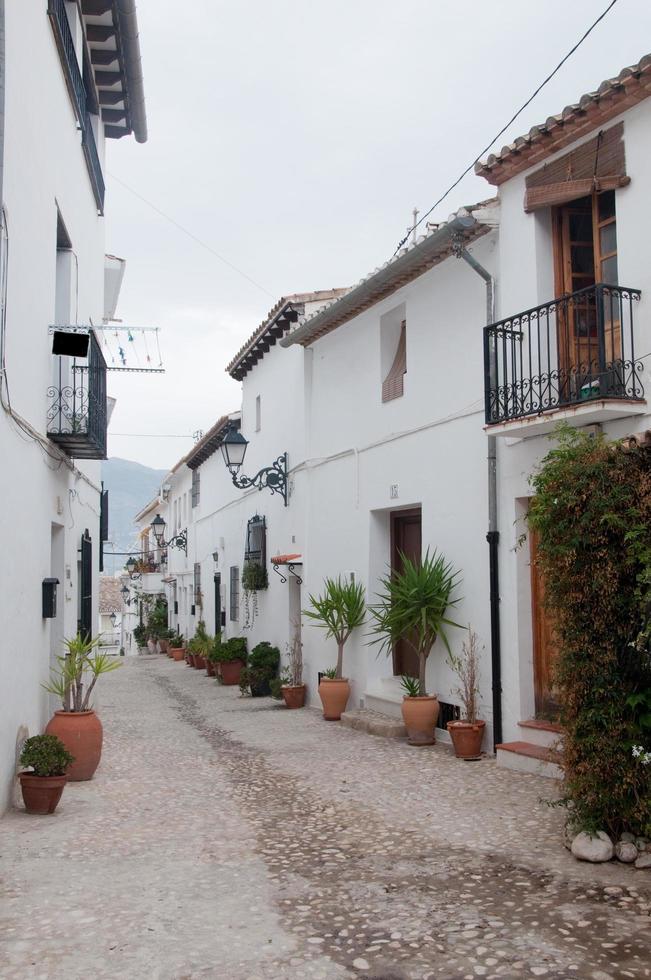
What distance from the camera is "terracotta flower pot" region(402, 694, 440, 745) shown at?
9492 mm

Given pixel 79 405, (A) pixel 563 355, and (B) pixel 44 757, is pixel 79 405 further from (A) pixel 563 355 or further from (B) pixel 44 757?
(A) pixel 563 355

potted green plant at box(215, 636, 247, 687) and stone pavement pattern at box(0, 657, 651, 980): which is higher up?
potted green plant at box(215, 636, 247, 687)

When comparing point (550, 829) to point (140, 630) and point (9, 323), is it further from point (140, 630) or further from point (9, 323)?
point (140, 630)

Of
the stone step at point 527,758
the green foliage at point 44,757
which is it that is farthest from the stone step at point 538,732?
the green foliage at point 44,757

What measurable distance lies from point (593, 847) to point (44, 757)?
381cm

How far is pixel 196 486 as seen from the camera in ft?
86.6

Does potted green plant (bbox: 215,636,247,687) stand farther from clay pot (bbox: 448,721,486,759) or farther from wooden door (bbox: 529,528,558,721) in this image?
wooden door (bbox: 529,528,558,721)

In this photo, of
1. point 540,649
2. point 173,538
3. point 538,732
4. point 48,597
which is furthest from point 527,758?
point 173,538

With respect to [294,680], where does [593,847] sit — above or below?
below

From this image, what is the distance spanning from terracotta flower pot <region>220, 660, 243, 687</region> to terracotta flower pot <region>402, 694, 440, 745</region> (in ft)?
26.6

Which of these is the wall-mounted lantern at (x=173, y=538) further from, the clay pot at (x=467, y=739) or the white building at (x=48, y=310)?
the clay pot at (x=467, y=739)

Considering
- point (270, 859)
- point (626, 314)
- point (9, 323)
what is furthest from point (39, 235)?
point (270, 859)

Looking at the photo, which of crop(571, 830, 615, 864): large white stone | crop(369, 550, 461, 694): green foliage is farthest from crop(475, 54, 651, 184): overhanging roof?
crop(571, 830, 615, 864): large white stone

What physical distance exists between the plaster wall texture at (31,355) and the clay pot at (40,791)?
0.15 meters
